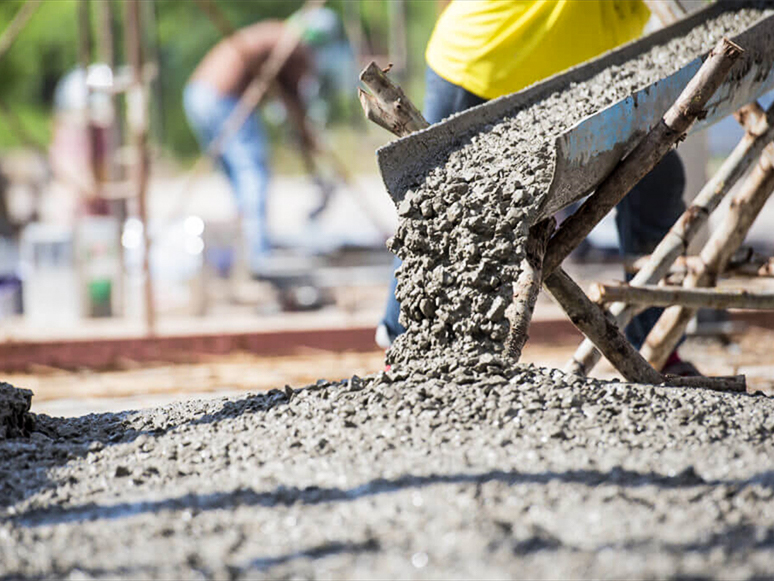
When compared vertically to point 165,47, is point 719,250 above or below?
below

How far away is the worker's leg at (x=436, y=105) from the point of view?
330 centimetres

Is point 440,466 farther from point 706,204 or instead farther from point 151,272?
point 151,272

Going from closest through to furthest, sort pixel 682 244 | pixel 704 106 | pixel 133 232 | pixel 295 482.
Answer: pixel 295 482, pixel 704 106, pixel 682 244, pixel 133 232

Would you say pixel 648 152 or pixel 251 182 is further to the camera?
pixel 251 182

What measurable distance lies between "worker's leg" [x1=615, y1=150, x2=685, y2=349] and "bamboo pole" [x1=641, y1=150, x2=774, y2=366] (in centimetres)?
21

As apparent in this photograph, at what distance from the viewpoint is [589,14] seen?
3.29 meters

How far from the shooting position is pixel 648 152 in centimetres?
262

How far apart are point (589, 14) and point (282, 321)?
2.70 meters

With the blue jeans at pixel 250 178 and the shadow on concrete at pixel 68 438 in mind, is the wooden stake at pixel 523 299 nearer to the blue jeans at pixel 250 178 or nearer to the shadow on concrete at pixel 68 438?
the shadow on concrete at pixel 68 438

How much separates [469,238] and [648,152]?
1.65ft

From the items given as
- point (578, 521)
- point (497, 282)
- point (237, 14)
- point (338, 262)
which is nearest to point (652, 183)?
point (497, 282)

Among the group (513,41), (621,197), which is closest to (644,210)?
(513,41)

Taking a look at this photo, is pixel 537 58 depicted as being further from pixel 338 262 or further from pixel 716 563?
pixel 338 262

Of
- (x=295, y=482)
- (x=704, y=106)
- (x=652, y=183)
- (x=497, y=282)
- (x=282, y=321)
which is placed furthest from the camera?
(x=282, y=321)
